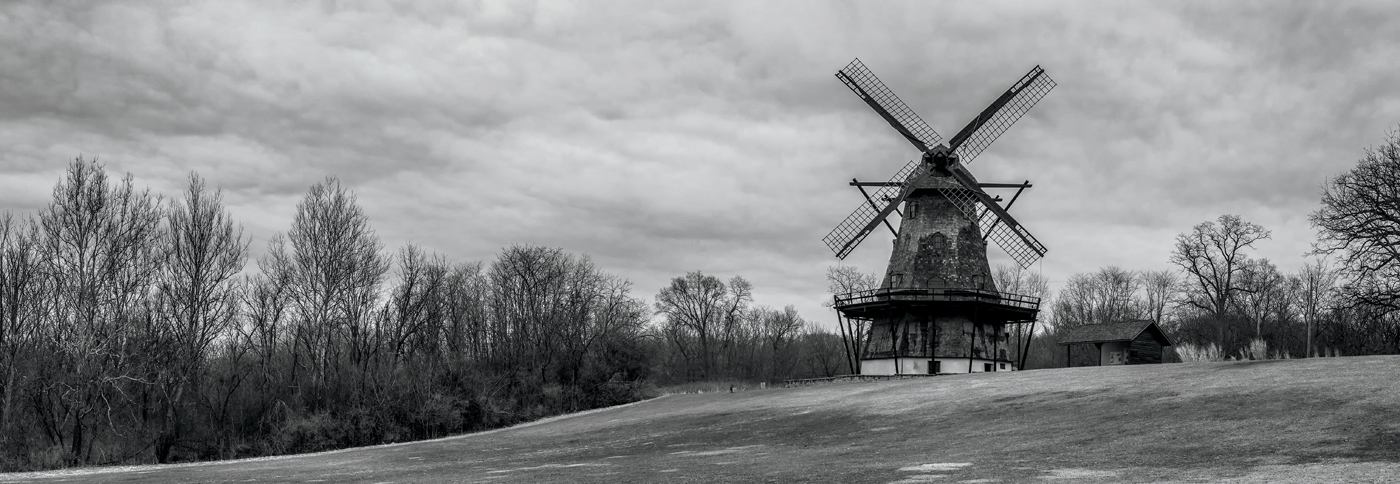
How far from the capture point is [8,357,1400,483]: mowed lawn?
17.8m

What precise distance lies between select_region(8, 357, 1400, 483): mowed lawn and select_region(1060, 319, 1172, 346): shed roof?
13.5 m

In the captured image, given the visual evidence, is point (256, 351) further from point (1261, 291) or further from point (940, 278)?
point (1261, 291)

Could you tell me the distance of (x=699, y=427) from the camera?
34312 mm

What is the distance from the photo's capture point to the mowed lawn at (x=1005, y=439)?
17.8 meters

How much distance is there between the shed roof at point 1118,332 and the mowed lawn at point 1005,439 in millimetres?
13494

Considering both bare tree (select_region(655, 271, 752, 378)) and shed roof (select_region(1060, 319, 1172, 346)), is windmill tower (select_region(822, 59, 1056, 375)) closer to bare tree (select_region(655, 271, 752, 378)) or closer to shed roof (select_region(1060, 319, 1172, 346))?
shed roof (select_region(1060, 319, 1172, 346))

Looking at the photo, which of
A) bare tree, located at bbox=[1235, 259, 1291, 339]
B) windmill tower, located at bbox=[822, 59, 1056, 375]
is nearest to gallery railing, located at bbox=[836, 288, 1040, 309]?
windmill tower, located at bbox=[822, 59, 1056, 375]

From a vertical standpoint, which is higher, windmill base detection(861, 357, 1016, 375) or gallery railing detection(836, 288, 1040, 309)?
gallery railing detection(836, 288, 1040, 309)

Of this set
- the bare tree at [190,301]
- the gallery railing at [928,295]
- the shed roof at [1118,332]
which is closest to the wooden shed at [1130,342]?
the shed roof at [1118,332]

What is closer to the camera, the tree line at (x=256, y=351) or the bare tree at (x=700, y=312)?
the tree line at (x=256, y=351)

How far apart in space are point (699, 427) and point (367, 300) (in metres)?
27.5

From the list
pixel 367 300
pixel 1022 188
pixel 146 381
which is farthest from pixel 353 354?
pixel 1022 188

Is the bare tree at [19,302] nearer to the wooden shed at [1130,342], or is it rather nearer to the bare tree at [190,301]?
the bare tree at [190,301]

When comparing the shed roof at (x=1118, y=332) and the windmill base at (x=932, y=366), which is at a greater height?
the shed roof at (x=1118, y=332)
